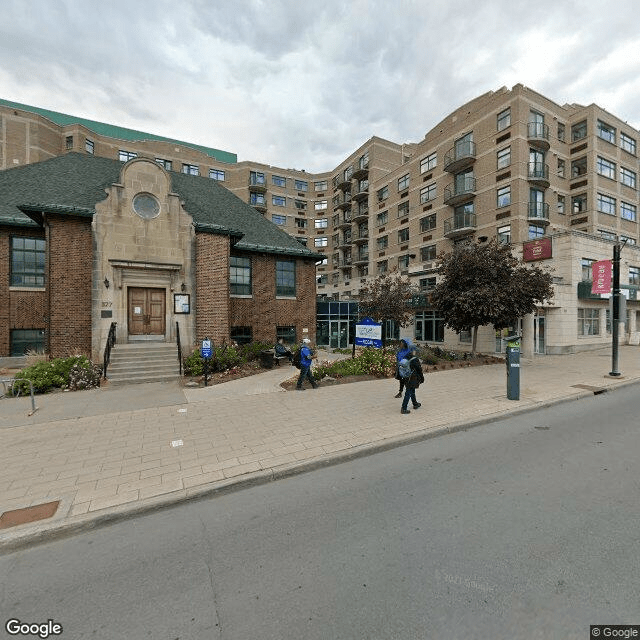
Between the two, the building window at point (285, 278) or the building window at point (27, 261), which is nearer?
the building window at point (27, 261)

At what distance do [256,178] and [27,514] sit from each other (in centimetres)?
5189

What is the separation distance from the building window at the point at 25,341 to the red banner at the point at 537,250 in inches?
1102

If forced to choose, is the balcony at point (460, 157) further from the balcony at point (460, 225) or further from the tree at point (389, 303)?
the tree at point (389, 303)

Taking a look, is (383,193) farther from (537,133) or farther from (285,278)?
(285,278)

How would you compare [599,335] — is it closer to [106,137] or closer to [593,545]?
[593,545]

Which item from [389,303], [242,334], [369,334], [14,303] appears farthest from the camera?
[389,303]

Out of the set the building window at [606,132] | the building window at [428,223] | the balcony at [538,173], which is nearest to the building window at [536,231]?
the balcony at [538,173]

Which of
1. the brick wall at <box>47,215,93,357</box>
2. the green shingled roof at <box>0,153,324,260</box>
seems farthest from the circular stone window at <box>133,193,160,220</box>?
the brick wall at <box>47,215,93,357</box>

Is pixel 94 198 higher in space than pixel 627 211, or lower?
lower

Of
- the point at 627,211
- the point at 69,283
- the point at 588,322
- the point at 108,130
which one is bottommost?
the point at 588,322

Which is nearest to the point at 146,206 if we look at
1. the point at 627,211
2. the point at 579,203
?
the point at 579,203

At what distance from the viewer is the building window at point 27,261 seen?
13.0m

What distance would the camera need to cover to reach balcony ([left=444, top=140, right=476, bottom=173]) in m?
27.9

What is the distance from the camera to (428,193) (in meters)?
32.2
